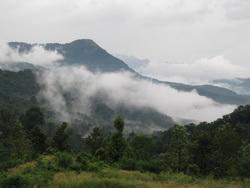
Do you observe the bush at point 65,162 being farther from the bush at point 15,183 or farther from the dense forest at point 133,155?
the bush at point 15,183

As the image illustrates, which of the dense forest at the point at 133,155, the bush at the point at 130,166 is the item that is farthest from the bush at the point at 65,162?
the bush at the point at 130,166

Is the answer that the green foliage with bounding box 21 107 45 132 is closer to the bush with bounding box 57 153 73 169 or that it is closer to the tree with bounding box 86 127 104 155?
the tree with bounding box 86 127 104 155

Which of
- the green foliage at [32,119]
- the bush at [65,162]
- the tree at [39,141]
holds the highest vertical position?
the green foliage at [32,119]

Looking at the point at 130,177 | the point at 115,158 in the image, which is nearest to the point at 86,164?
the point at 130,177

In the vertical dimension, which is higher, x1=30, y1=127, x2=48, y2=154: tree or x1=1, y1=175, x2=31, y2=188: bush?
x1=1, y1=175, x2=31, y2=188: bush

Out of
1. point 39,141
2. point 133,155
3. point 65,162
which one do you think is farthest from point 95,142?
point 65,162

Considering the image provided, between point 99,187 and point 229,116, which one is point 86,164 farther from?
point 229,116

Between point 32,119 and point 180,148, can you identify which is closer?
point 180,148

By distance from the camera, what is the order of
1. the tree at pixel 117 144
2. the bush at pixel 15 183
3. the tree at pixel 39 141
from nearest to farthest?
1. the bush at pixel 15 183
2. the tree at pixel 117 144
3. the tree at pixel 39 141

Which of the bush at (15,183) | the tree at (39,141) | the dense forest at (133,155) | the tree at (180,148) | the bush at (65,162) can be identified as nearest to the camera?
the bush at (15,183)

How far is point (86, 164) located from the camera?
31766 millimetres

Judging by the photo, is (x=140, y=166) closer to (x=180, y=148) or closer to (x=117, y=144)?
(x=117, y=144)

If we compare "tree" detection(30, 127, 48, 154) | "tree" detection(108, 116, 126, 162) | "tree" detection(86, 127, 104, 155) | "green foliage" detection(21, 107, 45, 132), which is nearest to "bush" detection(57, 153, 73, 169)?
"tree" detection(108, 116, 126, 162)

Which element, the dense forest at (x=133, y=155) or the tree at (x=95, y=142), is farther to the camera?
the tree at (x=95, y=142)
